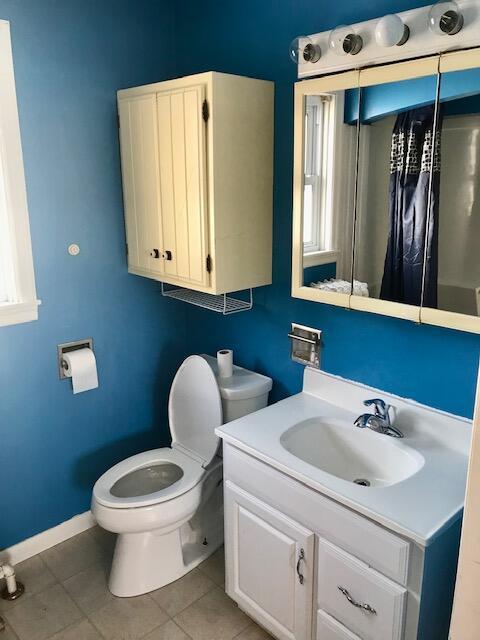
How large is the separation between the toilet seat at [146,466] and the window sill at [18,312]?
0.73 metres

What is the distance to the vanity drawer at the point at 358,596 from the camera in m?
1.40

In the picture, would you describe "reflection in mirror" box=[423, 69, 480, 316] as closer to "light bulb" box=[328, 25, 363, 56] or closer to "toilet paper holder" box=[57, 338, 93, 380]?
"light bulb" box=[328, 25, 363, 56]

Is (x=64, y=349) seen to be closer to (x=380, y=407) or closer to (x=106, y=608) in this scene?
(x=106, y=608)

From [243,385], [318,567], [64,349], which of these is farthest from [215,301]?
[318,567]

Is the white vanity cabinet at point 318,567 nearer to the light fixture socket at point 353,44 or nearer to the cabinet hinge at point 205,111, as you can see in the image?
the cabinet hinge at point 205,111

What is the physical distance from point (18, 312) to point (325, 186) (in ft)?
4.28

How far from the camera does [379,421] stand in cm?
172

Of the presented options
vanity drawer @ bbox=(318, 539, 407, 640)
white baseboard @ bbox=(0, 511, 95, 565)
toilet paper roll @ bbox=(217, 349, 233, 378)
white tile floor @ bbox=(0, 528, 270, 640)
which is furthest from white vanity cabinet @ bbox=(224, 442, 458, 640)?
white baseboard @ bbox=(0, 511, 95, 565)

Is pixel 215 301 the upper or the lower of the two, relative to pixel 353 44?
lower

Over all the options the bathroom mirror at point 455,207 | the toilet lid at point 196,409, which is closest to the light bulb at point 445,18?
the bathroom mirror at point 455,207

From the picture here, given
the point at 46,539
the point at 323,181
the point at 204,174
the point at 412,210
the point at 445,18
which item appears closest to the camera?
the point at 445,18

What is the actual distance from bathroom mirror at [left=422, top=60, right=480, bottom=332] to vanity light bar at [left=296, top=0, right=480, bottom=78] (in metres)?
0.10

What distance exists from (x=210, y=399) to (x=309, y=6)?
153 cm

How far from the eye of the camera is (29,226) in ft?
6.82
